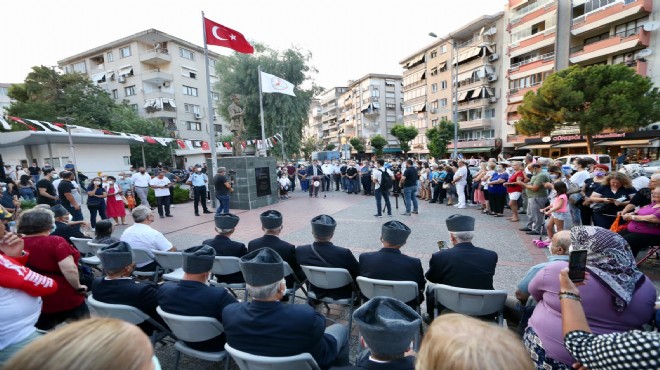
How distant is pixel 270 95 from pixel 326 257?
73.6 feet

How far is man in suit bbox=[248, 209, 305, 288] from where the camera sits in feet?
13.1

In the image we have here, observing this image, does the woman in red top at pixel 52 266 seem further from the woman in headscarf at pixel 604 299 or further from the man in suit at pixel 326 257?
the woman in headscarf at pixel 604 299

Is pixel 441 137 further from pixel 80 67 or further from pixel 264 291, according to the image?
pixel 80 67

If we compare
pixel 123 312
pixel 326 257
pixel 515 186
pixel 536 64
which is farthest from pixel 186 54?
pixel 123 312

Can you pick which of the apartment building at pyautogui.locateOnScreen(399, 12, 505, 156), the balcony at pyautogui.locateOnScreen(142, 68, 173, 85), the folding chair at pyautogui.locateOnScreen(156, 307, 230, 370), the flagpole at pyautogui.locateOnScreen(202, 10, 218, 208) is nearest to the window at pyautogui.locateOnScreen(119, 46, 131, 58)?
the balcony at pyautogui.locateOnScreen(142, 68, 173, 85)

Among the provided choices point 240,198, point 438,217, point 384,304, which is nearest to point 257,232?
point 240,198

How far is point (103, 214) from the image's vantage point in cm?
964

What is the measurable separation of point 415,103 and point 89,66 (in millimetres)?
48599

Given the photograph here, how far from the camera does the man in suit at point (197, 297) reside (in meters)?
2.48

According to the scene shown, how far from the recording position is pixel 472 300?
9.20 ft

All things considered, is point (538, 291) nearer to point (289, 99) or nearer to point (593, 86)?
point (289, 99)

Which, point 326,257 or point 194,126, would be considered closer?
point 326,257

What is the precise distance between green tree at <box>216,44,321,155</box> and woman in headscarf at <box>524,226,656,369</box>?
23492mm

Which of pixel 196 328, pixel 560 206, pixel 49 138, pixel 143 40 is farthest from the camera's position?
pixel 143 40
